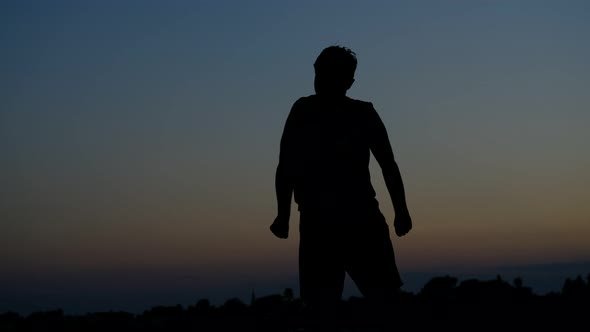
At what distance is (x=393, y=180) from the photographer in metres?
5.95

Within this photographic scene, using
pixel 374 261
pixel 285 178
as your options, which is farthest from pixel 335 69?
pixel 374 261

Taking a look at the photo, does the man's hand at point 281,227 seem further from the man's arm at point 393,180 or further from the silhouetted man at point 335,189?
the man's arm at point 393,180

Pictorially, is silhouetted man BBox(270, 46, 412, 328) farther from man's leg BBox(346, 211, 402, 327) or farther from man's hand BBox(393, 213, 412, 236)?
man's hand BBox(393, 213, 412, 236)

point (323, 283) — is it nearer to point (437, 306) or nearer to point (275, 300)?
point (437, 306)

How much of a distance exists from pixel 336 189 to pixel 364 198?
18cm

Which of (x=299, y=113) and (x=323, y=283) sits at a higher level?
(x=299, y=113)

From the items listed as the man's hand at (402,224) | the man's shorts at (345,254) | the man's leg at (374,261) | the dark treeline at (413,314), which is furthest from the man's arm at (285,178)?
the dark treeline at (413,314)

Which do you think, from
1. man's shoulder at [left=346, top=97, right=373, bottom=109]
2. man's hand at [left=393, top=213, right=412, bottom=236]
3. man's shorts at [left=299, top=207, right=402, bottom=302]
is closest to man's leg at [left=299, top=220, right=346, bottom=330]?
man's shorts at [left=299, top=207, right=402, bottom=302]

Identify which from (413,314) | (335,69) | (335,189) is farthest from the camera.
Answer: (413,314)

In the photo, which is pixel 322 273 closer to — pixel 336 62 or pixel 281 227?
pixel 281 227

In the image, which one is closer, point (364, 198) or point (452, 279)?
point (364, 198)

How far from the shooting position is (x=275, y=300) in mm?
10312

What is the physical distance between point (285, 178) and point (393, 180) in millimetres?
687

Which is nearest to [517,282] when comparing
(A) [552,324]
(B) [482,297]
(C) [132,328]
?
(B) [482,297]
